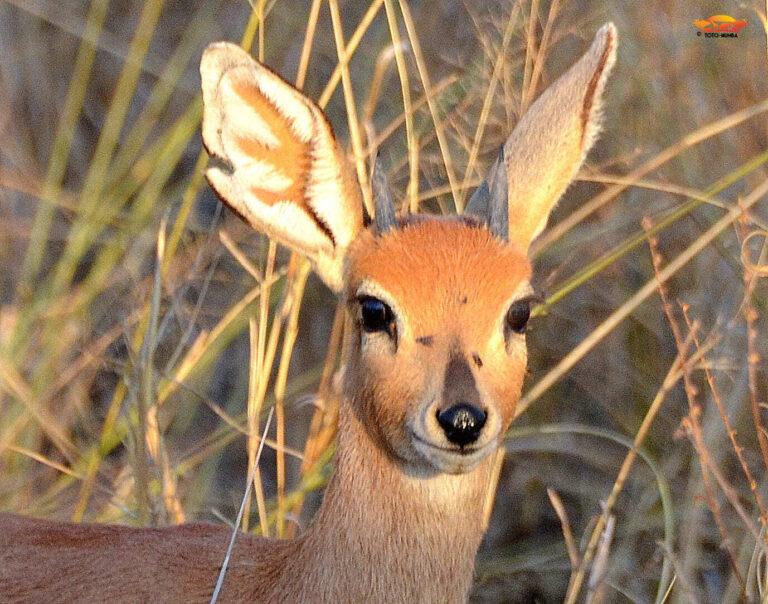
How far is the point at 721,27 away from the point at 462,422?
3.25 metres

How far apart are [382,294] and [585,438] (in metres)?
2.73

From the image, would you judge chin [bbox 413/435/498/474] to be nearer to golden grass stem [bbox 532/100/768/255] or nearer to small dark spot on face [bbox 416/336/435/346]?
small dark spot on face [bbox 416/336/435/346]

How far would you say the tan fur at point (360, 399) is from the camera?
3.22 metres

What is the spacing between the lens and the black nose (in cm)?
302

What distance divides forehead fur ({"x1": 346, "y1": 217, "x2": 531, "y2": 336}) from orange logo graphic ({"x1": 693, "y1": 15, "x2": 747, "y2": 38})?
2597 millimetres

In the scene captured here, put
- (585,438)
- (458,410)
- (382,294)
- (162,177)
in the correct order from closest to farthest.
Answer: (458,410), (382,294), (162,177), (585,438)

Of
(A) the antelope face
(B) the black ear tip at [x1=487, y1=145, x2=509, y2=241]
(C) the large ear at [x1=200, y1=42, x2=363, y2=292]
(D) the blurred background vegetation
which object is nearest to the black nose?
(A) the antelope face

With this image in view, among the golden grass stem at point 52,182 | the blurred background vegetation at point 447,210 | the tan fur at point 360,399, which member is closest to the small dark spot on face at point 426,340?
the tan fur at point 360,399

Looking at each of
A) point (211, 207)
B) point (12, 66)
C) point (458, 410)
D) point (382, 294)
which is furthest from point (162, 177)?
point (458, 410)

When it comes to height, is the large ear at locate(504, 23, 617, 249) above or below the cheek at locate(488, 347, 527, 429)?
above

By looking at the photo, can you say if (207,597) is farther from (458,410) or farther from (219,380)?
(219,380)

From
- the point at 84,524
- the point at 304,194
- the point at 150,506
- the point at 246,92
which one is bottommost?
the point at 150,506

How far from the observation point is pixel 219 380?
254 inches

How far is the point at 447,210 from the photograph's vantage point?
5457 mm
